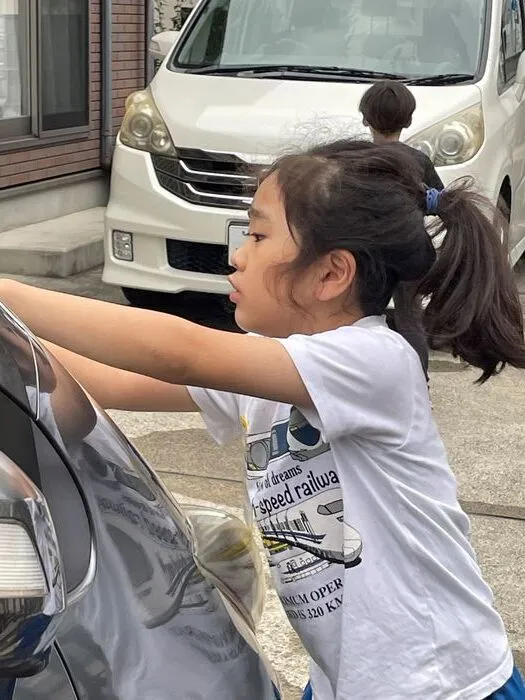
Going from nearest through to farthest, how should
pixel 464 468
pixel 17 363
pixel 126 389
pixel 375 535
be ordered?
pixel 17 363
pixel 375 535
pixel 126 389
pixel 464 468

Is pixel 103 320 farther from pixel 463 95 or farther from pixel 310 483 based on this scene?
pixel 463 95

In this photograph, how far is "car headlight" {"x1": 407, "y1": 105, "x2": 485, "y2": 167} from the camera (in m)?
5.64

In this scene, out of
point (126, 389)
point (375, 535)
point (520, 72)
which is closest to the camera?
point (375, 535)

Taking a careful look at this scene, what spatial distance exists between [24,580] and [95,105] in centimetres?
827

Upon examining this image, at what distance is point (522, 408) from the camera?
A: 532 cm

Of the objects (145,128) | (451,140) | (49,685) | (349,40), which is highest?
(49,685)

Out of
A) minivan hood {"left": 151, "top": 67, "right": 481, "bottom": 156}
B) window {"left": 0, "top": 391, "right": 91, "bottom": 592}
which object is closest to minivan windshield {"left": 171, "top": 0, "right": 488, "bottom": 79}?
minivan hood {"left": 151, "top": 67, "right": 481, "bottom": 156}

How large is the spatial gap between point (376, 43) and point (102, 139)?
3456mm

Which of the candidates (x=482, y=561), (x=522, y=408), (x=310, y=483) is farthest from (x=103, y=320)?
(x=522, y=408)

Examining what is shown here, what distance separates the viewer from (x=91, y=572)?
47.9 inches

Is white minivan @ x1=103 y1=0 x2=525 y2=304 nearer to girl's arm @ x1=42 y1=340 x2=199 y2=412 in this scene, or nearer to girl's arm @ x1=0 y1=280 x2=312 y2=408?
girl's arm @ x1=42 y1=340 x2=199 y2=412

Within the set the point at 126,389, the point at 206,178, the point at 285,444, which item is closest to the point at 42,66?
the point at 206,178

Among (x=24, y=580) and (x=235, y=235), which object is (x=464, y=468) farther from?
(x=24, y=580)

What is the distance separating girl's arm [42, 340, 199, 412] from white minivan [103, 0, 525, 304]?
11.4 ft
